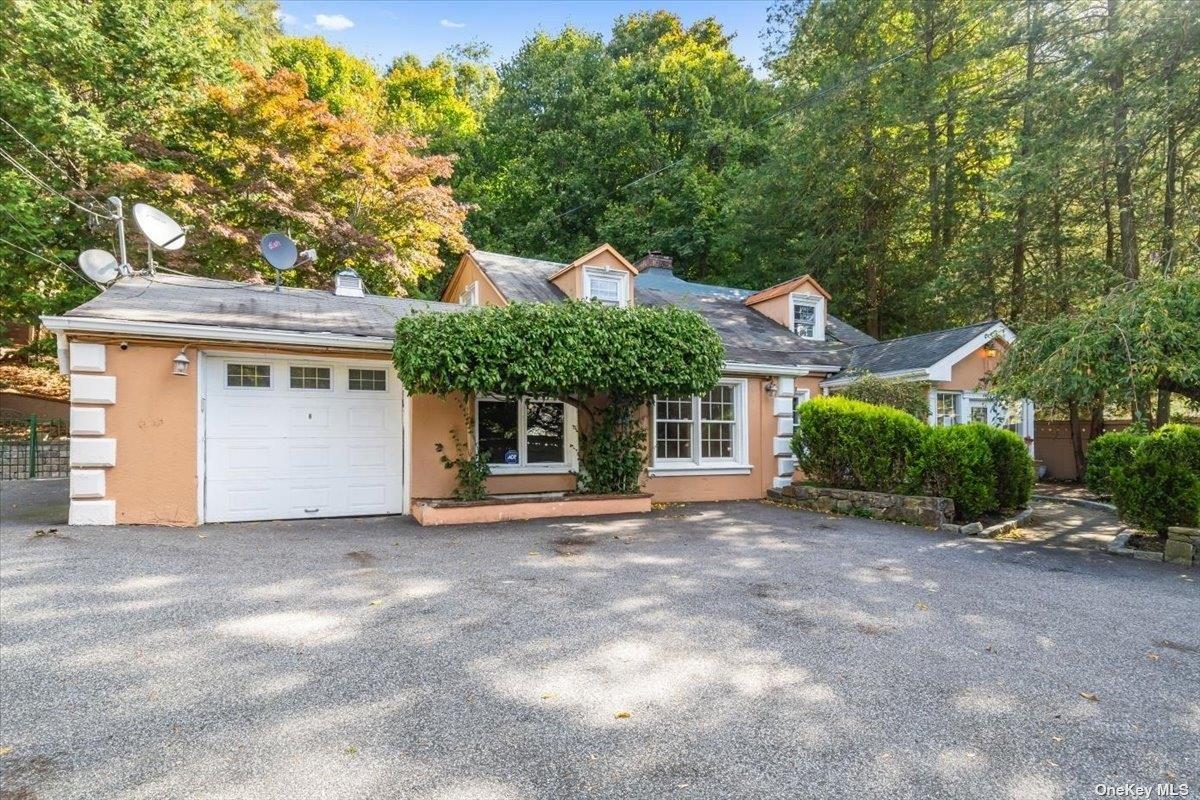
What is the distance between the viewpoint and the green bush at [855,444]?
31.3 feet

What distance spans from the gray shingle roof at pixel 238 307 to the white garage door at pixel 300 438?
54 centimetres

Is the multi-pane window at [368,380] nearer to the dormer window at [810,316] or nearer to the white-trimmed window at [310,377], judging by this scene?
the white-trimmed window at [310,377]

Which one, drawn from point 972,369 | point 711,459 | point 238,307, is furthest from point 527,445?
point 972,369

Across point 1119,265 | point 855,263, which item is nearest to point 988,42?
point 1119,265

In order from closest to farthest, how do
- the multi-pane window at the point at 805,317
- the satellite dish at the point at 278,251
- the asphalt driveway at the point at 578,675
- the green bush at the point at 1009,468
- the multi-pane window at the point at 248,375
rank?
the asphalt driveway at the point at 578,675 → the multi-pane window at the point at 248,375 → the green bush at the point at 1009,468 → the satellite dish at the point at 278,251 → the multi-pane window at the point at 805,317

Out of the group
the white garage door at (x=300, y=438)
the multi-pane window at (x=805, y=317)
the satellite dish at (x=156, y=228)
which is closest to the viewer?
the white garage door at (x=300, y=438)

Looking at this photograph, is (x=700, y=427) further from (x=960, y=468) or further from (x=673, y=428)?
(x=960, y=468)

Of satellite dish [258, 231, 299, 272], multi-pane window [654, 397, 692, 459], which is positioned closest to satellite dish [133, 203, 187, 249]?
satellite dish [258, 231, 299, 272]

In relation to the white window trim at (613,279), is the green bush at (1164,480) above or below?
below

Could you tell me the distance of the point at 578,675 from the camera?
3.61m

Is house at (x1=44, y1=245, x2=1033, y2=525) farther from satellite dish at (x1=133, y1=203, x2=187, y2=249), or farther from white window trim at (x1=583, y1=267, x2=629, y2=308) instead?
satellite dish at (x1=133, y1=203, x2=187, y2=249)

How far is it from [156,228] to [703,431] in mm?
9563

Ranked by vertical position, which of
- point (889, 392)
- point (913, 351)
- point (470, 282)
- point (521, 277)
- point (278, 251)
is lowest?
point (889, 392)

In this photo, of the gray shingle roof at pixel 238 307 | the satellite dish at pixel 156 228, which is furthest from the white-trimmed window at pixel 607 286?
the satellite dish at pixel 156 228
